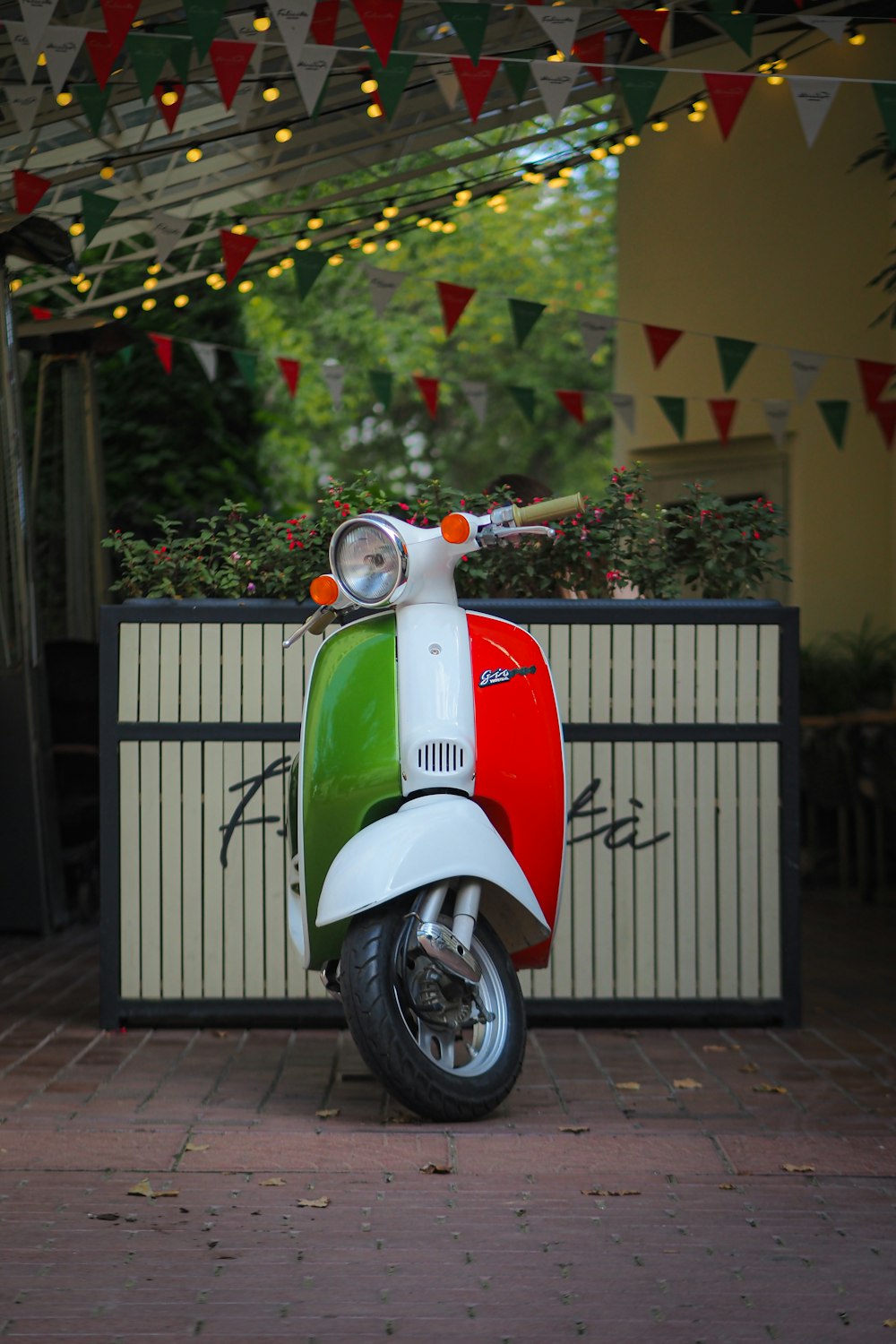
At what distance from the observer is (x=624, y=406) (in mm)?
11617

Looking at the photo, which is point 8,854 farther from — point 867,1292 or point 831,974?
point 867,1292

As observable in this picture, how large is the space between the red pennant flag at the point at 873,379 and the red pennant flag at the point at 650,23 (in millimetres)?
2979

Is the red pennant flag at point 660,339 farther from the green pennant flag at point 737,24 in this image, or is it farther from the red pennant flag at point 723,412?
the green pennant flag at point 737,24

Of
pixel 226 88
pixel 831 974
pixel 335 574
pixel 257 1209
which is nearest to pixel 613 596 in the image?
pixel 335 574

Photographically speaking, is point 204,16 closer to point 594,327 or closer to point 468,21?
point 468,21

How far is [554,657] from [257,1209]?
2291 mm

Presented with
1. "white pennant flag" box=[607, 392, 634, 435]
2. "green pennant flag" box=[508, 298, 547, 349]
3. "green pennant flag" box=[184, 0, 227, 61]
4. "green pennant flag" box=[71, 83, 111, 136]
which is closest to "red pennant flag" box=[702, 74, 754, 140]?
"green pennant flag" box=[184, 0, 227, 61]

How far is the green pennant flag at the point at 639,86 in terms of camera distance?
6965 mm

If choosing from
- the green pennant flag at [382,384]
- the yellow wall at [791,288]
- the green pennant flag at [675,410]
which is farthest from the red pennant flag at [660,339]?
the green pennant flag at [382,384]

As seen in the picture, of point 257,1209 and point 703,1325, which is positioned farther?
point 257,1209

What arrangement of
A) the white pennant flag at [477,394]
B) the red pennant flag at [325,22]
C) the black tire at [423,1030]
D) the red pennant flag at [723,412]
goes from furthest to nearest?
the white pennant flag at [477,394] → the red pennant flag at [723,412] → the red pennant flag at [325,22] → the black tire at [423,1030]

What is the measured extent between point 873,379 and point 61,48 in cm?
510

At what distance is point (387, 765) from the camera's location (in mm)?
3922

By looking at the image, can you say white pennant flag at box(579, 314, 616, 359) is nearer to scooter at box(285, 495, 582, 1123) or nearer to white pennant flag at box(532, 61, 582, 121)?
white pennant flag at box(532, 61, 582, 121)
